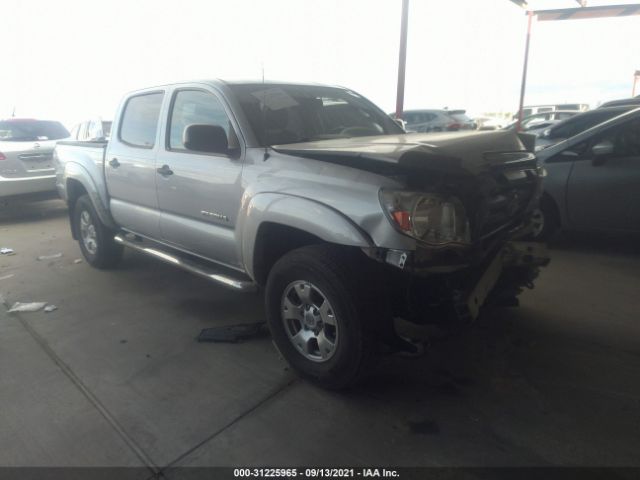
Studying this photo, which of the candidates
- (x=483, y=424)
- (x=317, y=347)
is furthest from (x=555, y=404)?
(x=317, y=347)

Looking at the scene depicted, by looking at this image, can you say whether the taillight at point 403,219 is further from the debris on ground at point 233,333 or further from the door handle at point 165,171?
the door handle at point 165,171

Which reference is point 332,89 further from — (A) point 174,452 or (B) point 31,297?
(B) point 31,297

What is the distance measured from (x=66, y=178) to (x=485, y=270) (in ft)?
15.6

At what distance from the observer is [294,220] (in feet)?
8.61

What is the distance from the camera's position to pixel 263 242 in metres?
2.93

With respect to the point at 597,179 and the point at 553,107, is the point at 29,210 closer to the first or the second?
the point at 597,179

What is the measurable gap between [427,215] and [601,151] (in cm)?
356

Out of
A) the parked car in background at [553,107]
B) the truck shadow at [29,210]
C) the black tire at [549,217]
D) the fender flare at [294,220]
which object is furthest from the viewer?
the parked car in background at [553,107]

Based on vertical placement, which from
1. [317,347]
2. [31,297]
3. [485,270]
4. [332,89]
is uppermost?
[332,89]

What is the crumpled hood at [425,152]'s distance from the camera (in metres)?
2.29

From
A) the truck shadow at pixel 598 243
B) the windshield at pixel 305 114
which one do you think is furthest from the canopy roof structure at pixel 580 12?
the windshield at pixel 305 114

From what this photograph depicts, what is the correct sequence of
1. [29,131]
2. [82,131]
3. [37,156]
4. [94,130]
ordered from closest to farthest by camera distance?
[37,156] → [29,131] → [94,130] → [82,131]

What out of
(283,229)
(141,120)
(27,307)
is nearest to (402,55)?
(141,120)

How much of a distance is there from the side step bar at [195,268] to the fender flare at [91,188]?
0.27 meters
